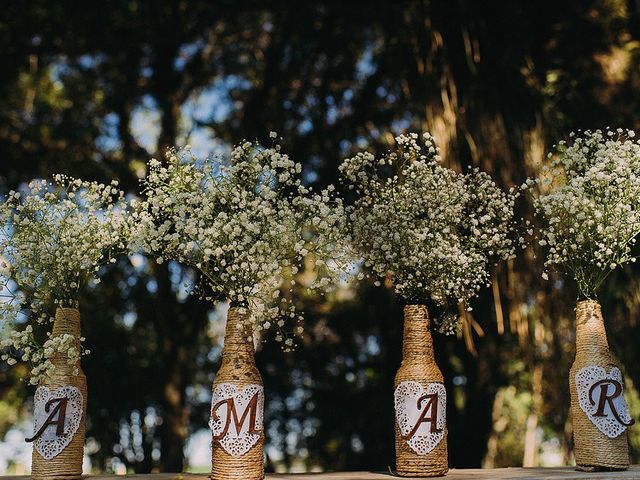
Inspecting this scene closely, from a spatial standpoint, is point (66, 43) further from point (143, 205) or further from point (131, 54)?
point (143, 205)

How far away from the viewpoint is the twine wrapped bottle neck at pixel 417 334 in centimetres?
224

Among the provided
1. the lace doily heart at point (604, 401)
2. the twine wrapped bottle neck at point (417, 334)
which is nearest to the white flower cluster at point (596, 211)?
the lace doily heart at point (604, 401)

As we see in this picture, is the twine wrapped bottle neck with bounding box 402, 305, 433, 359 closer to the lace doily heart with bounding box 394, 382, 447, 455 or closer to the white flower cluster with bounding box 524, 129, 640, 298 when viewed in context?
the lace doily heart with bounding box 394, 382, 447, 455

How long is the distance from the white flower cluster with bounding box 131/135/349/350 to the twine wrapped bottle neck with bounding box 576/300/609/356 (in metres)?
0.80

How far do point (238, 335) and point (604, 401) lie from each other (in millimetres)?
1139

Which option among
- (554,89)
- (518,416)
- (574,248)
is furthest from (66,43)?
(518,416)

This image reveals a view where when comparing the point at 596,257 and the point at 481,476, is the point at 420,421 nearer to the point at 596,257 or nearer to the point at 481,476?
the point at 481,476

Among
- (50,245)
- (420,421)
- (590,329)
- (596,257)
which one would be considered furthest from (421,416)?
(50,245)

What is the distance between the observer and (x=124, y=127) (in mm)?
6523

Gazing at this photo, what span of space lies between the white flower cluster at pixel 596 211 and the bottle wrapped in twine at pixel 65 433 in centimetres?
147

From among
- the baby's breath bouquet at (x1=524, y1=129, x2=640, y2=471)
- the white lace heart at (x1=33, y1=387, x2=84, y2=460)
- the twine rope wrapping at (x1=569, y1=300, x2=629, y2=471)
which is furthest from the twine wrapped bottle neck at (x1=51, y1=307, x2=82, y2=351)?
the twine rope wrapping at (x1=569, y1=300, x2=629, y2=471)

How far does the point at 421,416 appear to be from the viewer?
2150 mm

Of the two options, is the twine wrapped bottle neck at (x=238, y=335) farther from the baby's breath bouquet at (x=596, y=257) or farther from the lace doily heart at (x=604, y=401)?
the lace doily heart at (x=604, y=401)

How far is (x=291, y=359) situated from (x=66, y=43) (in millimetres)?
3673
